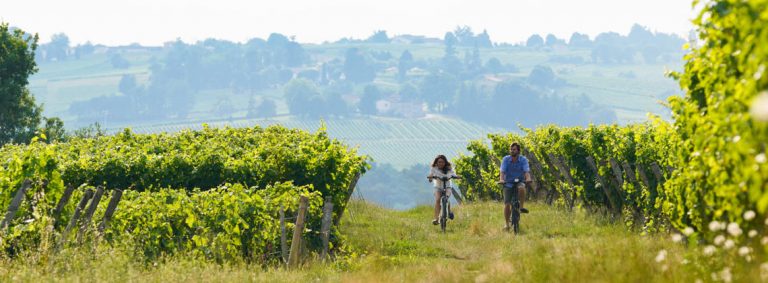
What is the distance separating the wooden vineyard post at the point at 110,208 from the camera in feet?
43.5

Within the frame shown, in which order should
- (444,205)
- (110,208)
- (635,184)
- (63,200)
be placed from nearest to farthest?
(110,208) → (63,200) → (635,184) → (444,205)

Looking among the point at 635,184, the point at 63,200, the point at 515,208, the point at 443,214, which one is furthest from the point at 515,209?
the point at 63,200

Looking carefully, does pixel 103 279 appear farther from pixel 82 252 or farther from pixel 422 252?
pixel 422 252

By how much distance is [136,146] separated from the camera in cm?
2066

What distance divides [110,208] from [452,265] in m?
4.46

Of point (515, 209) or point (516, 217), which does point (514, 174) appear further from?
point (516, 217)

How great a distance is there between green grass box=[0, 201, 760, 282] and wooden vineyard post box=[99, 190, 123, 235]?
2.61 feet

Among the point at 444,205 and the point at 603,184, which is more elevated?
the point at 603,184

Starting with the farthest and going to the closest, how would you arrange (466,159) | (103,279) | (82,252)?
1. (466,159)
2. (82,252)
3. (103,279)

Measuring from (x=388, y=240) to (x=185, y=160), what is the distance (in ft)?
12.5

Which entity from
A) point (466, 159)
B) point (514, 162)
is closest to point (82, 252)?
point (514, 162)

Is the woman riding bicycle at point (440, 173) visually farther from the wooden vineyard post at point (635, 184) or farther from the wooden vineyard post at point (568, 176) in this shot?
the wooden vineyard post at point (635, 184)

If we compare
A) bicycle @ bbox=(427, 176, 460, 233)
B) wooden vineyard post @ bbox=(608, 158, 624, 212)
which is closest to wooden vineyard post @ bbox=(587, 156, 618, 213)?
wooden vineyard post @ bbox=(608, 158, 624, 212)

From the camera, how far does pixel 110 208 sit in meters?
13.3
